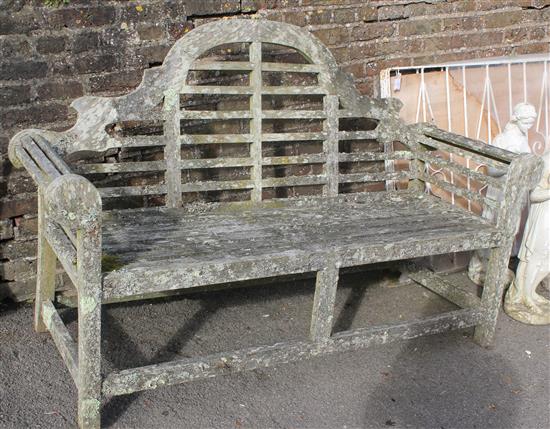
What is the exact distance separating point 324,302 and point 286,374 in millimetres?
431

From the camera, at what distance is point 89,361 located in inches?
108

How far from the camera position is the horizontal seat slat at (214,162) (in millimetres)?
3553

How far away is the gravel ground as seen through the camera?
3047mm

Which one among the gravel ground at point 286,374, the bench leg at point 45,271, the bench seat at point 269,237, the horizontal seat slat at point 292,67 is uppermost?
the horizontal seat slat at point 292,67

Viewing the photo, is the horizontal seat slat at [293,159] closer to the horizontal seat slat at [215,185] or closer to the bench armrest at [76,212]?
the horizontal seat slat at [215,185]

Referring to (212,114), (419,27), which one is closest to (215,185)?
(212,114)

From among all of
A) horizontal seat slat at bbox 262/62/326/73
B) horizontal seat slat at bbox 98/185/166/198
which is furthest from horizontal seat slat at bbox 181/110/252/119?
horizontal seat slat at bbox 98/185/166/198

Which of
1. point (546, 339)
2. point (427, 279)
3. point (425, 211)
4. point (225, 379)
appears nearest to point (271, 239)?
point (225, 379)

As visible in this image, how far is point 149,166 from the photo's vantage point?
350 centimetres

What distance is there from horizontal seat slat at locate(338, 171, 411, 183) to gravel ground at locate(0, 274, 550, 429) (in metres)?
0.67

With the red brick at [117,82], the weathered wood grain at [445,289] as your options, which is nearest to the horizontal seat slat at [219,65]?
the red brick at [117,82]

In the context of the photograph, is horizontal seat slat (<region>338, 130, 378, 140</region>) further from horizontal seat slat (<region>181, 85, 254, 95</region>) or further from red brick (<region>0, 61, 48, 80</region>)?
red brick (<region>0, 61, 48, 80</region>)

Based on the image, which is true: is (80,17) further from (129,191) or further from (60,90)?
(129,191)

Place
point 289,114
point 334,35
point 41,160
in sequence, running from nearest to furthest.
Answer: point 41,160
point 289,114
point 334,35
